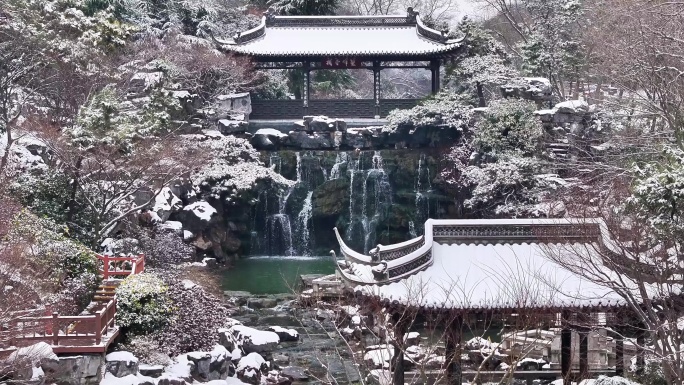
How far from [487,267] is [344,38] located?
2487cm

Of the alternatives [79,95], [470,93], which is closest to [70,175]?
[79,95]

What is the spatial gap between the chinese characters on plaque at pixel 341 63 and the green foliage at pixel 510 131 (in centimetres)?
833

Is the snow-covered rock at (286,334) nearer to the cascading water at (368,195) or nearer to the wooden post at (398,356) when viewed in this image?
the wooden post at (398,356)

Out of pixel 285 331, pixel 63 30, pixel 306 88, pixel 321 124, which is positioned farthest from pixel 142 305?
pixel 306 88

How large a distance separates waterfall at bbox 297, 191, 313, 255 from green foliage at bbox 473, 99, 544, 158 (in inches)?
272

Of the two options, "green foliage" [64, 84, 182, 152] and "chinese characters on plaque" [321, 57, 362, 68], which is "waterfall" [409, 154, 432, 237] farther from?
"green foliage" [64, 84, 182, 152]

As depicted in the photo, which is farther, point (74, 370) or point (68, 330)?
point (68, 330)

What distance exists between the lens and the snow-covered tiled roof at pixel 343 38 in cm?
3600

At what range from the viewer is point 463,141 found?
32.4 metres

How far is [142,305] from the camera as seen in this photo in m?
17.8

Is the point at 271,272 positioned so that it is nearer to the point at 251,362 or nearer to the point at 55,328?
the point at 251,362

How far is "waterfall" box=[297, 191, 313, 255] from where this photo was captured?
108ft

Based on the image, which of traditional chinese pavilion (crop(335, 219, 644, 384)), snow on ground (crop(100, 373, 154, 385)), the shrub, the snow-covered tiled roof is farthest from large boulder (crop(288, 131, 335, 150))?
traditional chinese pavilion (crop(335, 219, 644, 384))

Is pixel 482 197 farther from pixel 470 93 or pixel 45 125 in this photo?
pixel 45 125
